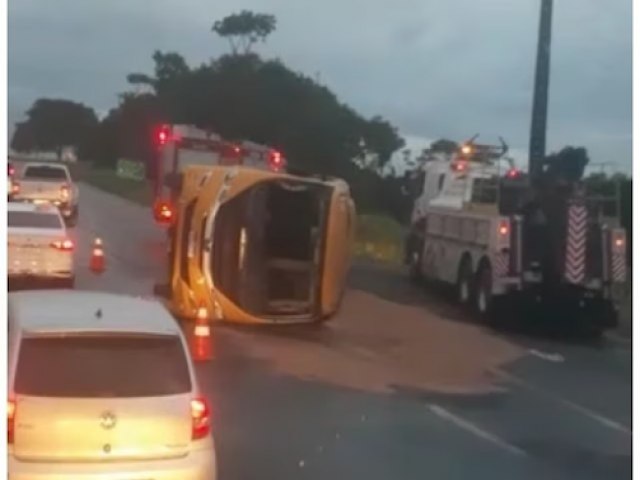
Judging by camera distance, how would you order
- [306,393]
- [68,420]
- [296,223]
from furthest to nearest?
1. [296,223]
2. [306,393]
3. [68,420]

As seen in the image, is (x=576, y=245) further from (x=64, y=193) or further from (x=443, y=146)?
(x=64, y=193)

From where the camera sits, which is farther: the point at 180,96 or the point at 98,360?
the point at 180,96

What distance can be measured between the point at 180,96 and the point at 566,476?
219cm

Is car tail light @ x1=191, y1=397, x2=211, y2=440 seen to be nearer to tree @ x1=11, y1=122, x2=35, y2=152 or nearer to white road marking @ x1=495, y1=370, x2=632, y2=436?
tree @ x1=11, y1=122, x2=35, y2=152

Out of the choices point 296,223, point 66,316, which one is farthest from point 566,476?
point 66,316

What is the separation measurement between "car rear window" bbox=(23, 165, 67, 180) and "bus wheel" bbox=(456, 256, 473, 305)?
2.17 meters

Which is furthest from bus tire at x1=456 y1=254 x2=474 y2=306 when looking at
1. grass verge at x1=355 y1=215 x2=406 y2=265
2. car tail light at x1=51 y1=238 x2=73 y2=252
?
car tail light at x1=51 y1=238 x2=73 y2=252

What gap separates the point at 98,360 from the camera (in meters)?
5.64

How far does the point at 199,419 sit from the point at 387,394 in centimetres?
116

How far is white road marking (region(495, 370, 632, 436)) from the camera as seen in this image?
663 cm

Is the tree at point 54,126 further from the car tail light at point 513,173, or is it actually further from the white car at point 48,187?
the car tail light at point 513,173

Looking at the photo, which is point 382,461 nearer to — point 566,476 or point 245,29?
point 566,476

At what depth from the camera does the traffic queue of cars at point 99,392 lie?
5420mm

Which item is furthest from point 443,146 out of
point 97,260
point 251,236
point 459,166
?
point 97,260
